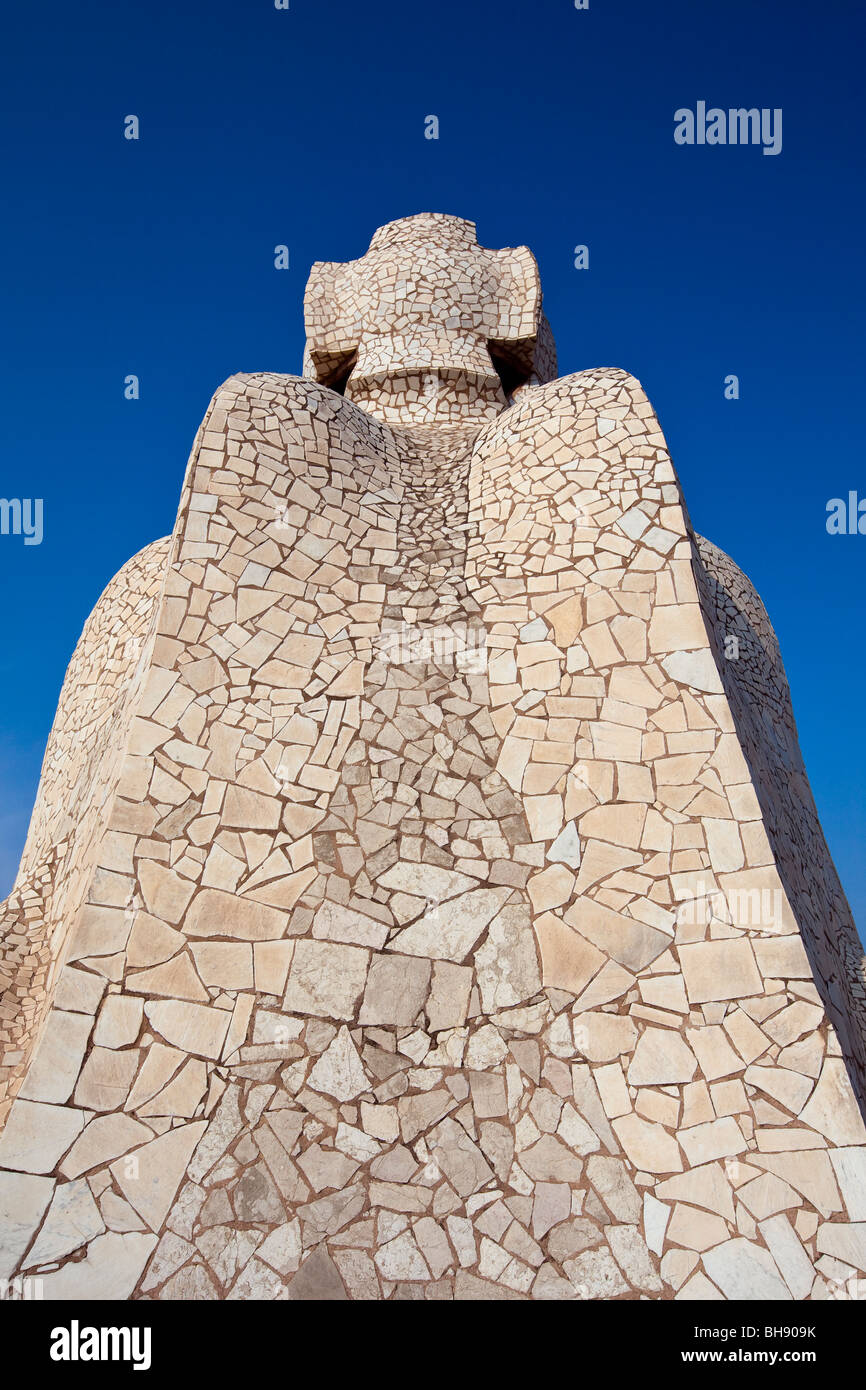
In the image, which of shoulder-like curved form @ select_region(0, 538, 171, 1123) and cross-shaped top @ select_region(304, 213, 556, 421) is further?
cross-shaped top @ select_region(304, 213, 556, 421)

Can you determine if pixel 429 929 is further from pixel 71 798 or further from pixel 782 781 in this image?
pixel 782 781

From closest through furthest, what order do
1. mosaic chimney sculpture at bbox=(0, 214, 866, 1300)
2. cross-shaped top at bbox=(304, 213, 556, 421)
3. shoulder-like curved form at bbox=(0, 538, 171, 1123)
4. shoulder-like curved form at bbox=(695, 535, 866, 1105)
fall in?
1. mosaic chimney sculpture at bbox=(0, 214, 866, 1300)
2. shoulder-like curved form at bbox=(0, 538, 171, 1123)
3. shoulder-like curved form at bbox=(695, 535, 866, 1105)
4. cross-shaped top at bbox=(304, 213, 556, 421)

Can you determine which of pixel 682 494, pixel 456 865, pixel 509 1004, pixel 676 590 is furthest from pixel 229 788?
pixel 682 494

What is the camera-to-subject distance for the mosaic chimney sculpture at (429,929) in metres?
4.42

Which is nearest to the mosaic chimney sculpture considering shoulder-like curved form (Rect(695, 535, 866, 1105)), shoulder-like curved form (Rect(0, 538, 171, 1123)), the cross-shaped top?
shoulder-like curved form (Rect(0, 538, 171, 1123))

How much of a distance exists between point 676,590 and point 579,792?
165 centimetres

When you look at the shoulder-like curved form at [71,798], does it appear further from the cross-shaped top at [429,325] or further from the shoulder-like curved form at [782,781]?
the shoulder-like curved form at [782,781]

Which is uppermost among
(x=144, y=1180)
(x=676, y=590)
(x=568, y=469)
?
(x=568, y=469)

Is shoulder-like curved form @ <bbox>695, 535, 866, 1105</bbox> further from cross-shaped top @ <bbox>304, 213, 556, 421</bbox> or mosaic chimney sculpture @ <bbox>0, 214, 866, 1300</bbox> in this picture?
cross-shaped top @ <bbox>304, 213, 556, 421</bbox>

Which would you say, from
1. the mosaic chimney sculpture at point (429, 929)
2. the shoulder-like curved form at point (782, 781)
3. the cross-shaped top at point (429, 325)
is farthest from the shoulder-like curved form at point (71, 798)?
the shoulder-like curved form at point (782, 781)

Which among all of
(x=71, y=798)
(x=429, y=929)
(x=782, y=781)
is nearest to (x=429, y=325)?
(x=782, y=781)

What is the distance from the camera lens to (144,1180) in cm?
448

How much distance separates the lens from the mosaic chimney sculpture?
4422 mm
